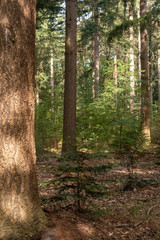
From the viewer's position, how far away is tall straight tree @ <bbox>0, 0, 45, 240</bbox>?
282 centimetres

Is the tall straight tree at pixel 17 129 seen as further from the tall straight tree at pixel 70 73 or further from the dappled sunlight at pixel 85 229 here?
the tall straight tree at pixel 70 73

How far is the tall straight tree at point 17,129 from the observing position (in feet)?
9.25

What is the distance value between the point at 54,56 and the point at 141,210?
25663 millimetres

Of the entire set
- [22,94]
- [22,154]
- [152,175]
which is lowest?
[152,175]

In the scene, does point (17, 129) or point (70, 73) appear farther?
point (70, 73)

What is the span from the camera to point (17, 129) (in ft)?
9.57

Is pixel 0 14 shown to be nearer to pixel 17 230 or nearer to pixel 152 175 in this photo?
pixel 17 230

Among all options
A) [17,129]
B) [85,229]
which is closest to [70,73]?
[17,129]

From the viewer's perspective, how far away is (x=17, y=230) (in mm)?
2762

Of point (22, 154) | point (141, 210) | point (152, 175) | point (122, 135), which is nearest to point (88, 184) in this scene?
point (22, 154)

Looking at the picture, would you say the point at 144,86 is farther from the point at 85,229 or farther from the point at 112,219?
the point at 85,229

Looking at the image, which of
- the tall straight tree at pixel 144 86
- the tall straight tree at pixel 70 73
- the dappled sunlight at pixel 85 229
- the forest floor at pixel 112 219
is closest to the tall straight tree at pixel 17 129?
the forest floor at pixel 112 219

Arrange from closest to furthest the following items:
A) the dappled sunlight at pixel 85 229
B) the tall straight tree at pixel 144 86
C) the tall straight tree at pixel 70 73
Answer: the dappled sunlight at pixel 85 229
the tall straight tree at pixel 70 73
the tall straight tree at pixel 144 86

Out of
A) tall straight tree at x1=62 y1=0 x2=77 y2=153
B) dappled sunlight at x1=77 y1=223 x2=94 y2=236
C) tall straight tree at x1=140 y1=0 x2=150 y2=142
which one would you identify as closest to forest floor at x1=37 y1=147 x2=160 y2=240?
dappled sunlight at x1=77 y1=223 x2=94 y2=236
